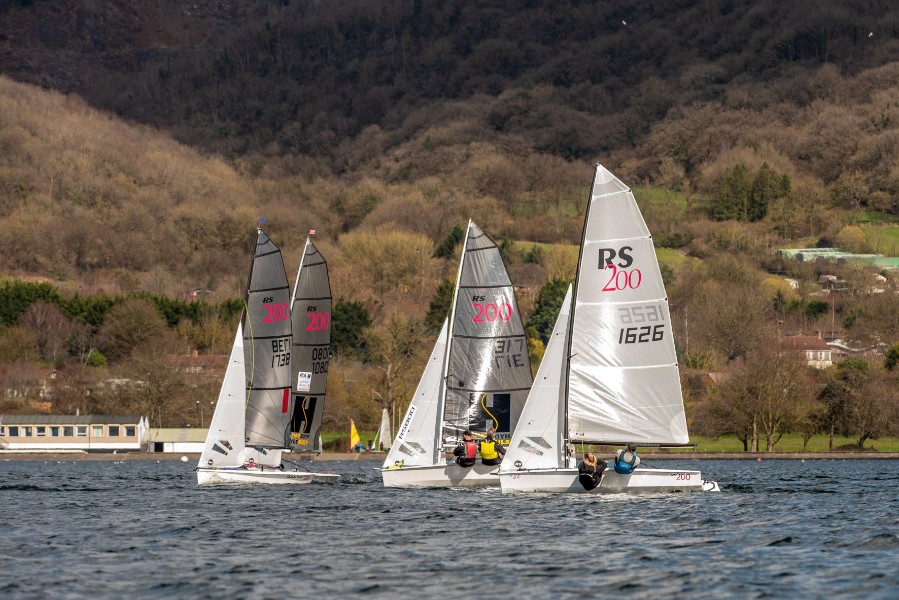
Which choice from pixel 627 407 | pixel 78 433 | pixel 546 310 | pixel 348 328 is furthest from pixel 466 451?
pixel 546 310

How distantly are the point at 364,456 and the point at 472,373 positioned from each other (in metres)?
49.0

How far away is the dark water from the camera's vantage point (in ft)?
90.8

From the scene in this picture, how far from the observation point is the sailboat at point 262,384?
52438 mm

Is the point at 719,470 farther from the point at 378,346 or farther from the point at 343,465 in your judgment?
the point at 378,346

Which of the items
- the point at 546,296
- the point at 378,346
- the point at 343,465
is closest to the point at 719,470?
the point at 343,465

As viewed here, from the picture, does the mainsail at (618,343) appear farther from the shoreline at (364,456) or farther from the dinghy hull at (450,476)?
the shoreline at (364,456)

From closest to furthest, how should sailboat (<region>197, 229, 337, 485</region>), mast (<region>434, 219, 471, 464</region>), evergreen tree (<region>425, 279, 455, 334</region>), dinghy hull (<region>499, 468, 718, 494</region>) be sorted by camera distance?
dinghy hull (<region>499, 468, 718, 494</region>)
mast (<region>434, 219, 471, 464</region>)
sailboat (<region>197, 229, 337, 485</region>)
evergreen tree (<region>425, 279, 455, 334</region>)

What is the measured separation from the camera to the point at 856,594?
26391mm

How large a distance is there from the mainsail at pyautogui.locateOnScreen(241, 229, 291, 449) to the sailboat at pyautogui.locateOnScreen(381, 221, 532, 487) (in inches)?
175

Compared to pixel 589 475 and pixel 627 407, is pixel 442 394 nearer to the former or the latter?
pixel 627 407

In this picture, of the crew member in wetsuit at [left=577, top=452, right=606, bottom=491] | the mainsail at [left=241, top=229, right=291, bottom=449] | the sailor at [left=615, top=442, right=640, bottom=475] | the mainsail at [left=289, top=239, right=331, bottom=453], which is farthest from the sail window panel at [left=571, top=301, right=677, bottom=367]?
the mainsail at [left=289, top=239, right=331, bottom=453]

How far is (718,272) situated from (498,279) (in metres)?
140

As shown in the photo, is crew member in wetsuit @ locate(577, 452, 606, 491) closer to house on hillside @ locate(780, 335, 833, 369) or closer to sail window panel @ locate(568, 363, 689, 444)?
sail window panel @ locate(568, 363, 689, 444)

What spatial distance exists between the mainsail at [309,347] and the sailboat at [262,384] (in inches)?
70.9
